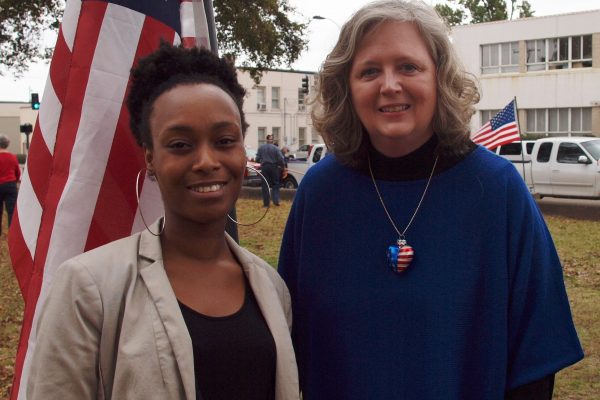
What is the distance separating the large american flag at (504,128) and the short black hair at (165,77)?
13.2 m

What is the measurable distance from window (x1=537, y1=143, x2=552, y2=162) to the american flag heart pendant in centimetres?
1802

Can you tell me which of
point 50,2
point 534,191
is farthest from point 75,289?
point 534,191

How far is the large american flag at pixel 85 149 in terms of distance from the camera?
108 inches

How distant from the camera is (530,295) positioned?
2.33 metres

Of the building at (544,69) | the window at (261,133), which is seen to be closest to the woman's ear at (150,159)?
the building at (544,69)

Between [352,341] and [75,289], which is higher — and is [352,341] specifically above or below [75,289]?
below

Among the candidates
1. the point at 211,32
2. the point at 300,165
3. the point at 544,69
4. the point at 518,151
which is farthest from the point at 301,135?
the point at 211,32

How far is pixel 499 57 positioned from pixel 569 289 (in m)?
31.2

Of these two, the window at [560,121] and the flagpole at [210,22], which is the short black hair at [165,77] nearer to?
the flagpole at [210,22]

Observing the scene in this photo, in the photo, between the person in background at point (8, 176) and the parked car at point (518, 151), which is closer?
the person in background at point (8, 176)

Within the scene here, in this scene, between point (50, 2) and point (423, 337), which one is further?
point (50, 2)

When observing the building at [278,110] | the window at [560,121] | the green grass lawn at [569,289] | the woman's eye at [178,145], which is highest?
the building at [278,110]

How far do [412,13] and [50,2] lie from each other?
14.4 metres

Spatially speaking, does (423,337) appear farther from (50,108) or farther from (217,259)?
(50,108)
